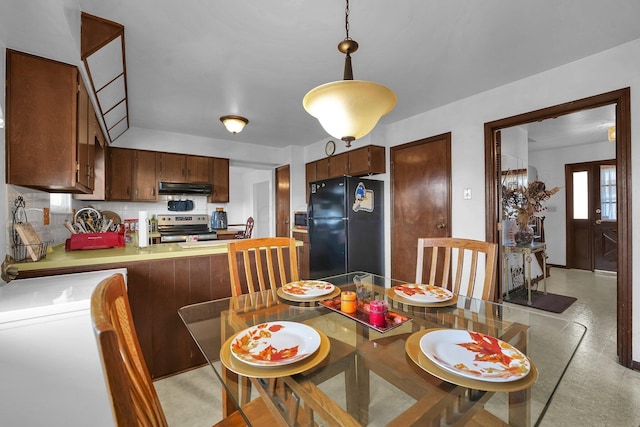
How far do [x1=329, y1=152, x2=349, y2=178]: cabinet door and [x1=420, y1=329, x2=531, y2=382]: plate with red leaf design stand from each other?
3.34 m

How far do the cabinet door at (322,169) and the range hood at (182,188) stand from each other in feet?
5.73

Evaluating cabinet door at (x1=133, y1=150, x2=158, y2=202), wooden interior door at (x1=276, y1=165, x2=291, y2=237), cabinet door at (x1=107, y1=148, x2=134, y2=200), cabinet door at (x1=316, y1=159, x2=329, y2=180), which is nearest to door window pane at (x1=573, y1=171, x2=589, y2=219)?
cabinet door at (x1=316, y1=159, x2=329, y2=180)

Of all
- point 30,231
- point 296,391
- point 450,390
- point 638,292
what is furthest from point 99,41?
point 638,292

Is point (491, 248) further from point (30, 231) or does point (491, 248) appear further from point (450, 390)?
point (30, 231)

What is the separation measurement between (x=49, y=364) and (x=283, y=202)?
425 centimetres

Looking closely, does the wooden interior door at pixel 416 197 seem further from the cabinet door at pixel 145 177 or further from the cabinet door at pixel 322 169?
the cabinet door at pixel 145 177

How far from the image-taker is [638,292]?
197 centimetres

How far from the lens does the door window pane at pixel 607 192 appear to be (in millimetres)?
4773

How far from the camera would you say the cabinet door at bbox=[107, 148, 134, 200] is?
384 cm

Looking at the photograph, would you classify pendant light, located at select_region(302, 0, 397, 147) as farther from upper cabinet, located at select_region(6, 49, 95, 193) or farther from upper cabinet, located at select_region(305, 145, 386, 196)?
upper cabinet, located at select_region(305, 145, 386, 196)

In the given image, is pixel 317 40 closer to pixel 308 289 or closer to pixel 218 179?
pixel 308 289

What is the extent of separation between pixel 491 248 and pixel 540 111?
5.52 ft

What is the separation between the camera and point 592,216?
16.1 feet

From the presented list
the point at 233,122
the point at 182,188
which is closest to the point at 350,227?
the point at 233,122
